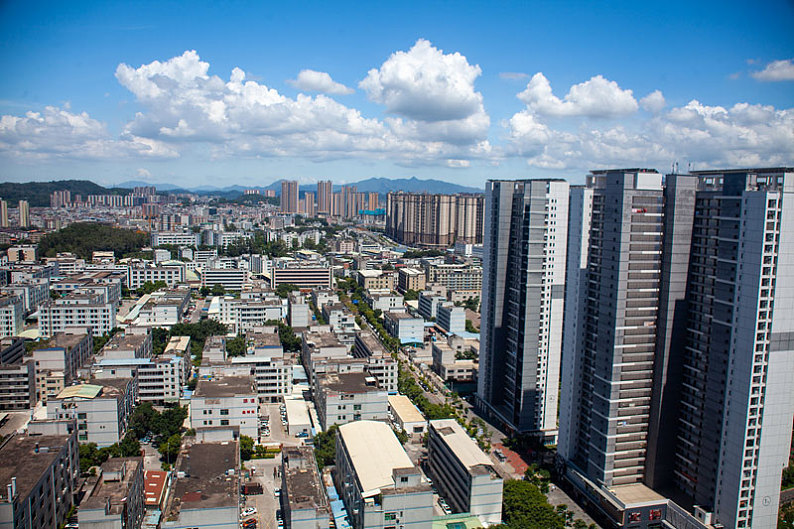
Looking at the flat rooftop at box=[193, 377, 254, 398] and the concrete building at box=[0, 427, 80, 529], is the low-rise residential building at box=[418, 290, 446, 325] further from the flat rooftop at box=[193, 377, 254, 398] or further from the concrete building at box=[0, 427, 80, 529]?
the concrete building at box=[0, 427, 80, 529]

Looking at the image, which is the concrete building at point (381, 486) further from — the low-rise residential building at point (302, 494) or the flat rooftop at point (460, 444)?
the flat rooftop at point (460, 444)

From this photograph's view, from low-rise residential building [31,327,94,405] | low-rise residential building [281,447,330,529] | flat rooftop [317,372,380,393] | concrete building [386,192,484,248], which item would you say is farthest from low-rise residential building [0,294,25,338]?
concrete building [386,192,484,248]

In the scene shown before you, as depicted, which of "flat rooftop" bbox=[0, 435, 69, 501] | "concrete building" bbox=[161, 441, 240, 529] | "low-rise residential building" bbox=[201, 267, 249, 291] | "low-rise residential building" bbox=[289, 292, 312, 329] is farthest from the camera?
"low-rise residential building" bbox=[201, 267, 249, 291]

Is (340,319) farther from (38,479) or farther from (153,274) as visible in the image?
(153,274)

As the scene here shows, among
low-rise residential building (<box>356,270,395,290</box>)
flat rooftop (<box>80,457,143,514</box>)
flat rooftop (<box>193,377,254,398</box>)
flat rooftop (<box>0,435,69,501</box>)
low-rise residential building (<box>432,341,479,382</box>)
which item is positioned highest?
low-rise residential building (<box>356,270,395,290</box>)

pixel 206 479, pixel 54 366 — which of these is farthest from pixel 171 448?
pixel 54 366

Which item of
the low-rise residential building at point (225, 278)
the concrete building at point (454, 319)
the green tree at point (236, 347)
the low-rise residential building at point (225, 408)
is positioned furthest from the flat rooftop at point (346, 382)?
the low-rise residential building at point (225, 278)

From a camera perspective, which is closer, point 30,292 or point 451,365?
point 451,365

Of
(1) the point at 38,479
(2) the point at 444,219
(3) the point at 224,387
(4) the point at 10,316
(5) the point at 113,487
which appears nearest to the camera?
(1) the point at 38,479
